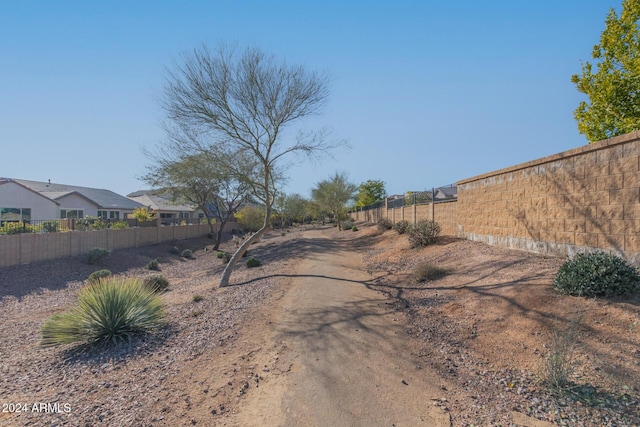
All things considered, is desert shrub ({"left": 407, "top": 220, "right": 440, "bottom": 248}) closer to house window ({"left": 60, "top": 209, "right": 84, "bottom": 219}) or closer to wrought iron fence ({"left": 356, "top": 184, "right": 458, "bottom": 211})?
wrought iron fence ({"left": 356, "top": 184, "right": 458, "bottom": 211})

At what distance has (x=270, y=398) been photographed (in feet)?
13.6

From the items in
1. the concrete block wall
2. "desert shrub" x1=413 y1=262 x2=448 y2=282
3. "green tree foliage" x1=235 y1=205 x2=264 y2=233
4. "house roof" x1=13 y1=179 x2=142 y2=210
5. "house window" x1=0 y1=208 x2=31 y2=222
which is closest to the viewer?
the concrete block wall

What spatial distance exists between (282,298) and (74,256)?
1626 centimetres

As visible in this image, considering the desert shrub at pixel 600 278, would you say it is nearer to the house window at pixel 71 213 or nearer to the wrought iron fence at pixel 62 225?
the wrought iron fence at pixel 62 225

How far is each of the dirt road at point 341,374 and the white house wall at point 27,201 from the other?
3281 cm

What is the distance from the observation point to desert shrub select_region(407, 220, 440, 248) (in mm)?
14625

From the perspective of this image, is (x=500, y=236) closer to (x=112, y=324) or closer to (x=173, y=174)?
(x=112, y=324)

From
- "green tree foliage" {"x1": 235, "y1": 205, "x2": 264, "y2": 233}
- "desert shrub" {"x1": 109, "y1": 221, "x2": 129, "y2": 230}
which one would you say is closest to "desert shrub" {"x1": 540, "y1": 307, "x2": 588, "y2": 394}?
"desert shrub" {"x1": 109, "y1": 221, "x2": 129, "y2": 230}

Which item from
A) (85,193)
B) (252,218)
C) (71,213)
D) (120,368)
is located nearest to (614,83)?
(120,368)

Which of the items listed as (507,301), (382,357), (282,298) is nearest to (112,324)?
(282,298)

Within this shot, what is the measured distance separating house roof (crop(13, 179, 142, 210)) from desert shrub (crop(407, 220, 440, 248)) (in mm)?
35271

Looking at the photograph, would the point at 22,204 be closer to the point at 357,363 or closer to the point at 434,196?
the point at 434,196

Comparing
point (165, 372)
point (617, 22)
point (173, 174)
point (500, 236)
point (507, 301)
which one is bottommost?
point (165, 372)

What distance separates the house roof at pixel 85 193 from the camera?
118 feet
